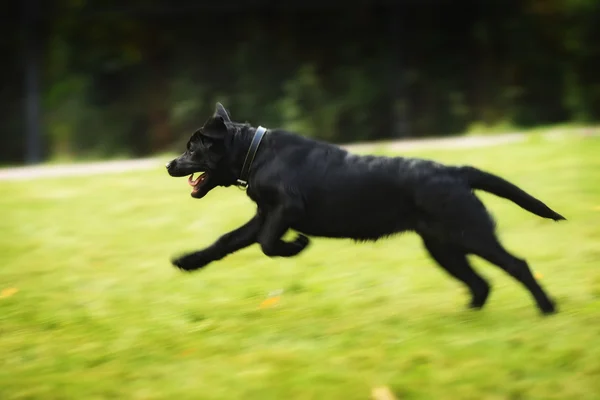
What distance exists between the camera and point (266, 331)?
196 inches

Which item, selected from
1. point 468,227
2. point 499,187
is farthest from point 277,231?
point 499,187

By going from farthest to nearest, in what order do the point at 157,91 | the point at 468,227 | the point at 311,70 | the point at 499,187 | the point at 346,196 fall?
the point at 157,91
the point at 311,70
the point at 346,196
the point at 499,187
the point at 468,227

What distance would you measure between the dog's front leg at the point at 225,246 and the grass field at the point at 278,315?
33cm

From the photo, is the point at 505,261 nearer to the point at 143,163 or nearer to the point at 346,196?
the point at 346,196

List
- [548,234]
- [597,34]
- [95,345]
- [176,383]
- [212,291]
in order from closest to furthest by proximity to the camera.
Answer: [176,383]
[95,345]
[212,291]
[548,234]
[597,34]

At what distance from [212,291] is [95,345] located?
4.17 ft

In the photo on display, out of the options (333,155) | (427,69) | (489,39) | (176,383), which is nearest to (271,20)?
(427,69)

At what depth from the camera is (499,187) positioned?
4.96m

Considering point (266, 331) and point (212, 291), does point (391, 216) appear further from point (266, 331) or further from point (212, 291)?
point (212, 291)

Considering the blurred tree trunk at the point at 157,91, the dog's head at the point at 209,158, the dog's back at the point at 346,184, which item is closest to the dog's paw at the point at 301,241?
the dog's back at the point at 346,184

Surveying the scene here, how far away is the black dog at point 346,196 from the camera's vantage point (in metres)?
4.83

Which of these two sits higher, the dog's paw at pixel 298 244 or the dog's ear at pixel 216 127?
the dog's ear at pixel 216 127

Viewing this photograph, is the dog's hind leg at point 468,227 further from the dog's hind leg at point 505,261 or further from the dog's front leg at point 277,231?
the dog's front leg at point 277,231

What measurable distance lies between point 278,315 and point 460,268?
1.09 m
